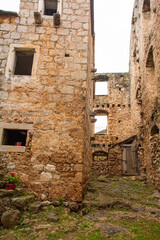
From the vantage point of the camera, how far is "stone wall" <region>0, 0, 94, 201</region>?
4.03 m

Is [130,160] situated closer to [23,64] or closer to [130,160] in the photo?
[130,160]

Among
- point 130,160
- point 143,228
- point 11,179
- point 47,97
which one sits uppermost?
point 47,97

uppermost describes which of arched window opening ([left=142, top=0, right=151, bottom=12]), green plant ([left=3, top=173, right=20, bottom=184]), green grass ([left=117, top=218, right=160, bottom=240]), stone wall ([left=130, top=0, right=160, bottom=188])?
arched window opening ([left=142, top=0, right=151, bottom=12])

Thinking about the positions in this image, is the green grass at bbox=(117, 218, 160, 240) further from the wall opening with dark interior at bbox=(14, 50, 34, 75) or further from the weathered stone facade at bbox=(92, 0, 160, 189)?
the wall opening with dark interior at bbox=(14, 50, 34, 75)

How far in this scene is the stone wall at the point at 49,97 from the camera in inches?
159

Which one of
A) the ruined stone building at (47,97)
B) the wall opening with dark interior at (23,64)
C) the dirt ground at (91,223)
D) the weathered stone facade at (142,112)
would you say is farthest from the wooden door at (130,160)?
the wall opening with dark interior at (23,64)

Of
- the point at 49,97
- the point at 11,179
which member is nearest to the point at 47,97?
the point at 49,97

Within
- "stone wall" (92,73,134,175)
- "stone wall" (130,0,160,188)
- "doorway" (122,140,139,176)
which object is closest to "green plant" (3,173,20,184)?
"stone wall" (130,0,160,188)

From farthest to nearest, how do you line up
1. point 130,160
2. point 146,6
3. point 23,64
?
point 130,160 < point 146,6 < point 23,64

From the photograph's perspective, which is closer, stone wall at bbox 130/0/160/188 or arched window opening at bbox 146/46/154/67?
stone wall at bbox 130/0/160/188

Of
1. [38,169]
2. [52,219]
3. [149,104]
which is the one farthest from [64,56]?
[149,104]

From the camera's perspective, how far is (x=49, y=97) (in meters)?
4.52

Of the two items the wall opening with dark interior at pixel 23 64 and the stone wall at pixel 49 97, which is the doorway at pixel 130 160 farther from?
the wall opening with dark interior at pixel 23 64

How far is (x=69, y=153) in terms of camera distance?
→ 4.16 m
